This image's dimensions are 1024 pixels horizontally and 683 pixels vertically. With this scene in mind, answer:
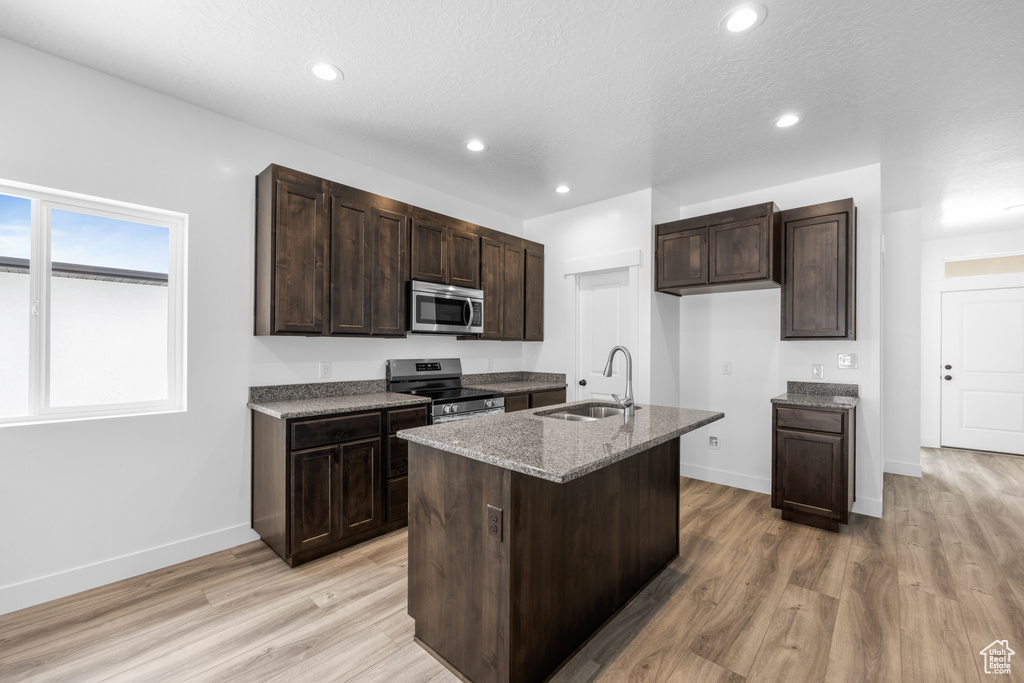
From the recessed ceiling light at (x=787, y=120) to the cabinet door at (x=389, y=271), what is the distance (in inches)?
107

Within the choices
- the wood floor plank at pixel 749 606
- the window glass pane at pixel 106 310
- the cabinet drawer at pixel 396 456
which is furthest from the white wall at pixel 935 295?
the window glass pane at pixel 106 310

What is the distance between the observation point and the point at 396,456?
3.05m

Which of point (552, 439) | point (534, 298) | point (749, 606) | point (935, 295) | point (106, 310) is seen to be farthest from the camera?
point (935, 295)

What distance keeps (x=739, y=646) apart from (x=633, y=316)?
2.83 meters

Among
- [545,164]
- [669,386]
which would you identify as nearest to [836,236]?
[669,386]

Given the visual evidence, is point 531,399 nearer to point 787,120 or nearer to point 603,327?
point 603,327

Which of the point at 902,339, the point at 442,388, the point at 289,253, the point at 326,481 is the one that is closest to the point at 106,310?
the point at 289,253

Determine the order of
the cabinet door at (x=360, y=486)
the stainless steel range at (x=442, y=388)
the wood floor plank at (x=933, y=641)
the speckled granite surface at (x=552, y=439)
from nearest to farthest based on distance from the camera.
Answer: the speckled granite surface at (x=552, y=439)
the wood floor plank at (x=933, y=641)
the cabinet door at (x=360, y=486)
the stainless steel range at (x=442, y=388)

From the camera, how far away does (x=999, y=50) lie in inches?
83.5

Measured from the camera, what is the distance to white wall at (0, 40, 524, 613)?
2.21 metres

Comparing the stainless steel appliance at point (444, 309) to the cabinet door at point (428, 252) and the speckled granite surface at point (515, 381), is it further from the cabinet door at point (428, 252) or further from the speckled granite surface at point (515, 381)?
the speckled granite surface at point (515, 381)

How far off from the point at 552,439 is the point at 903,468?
4.90 m

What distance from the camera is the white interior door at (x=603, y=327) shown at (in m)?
4.34

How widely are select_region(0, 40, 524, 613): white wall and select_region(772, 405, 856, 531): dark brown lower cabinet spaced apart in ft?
11.6
